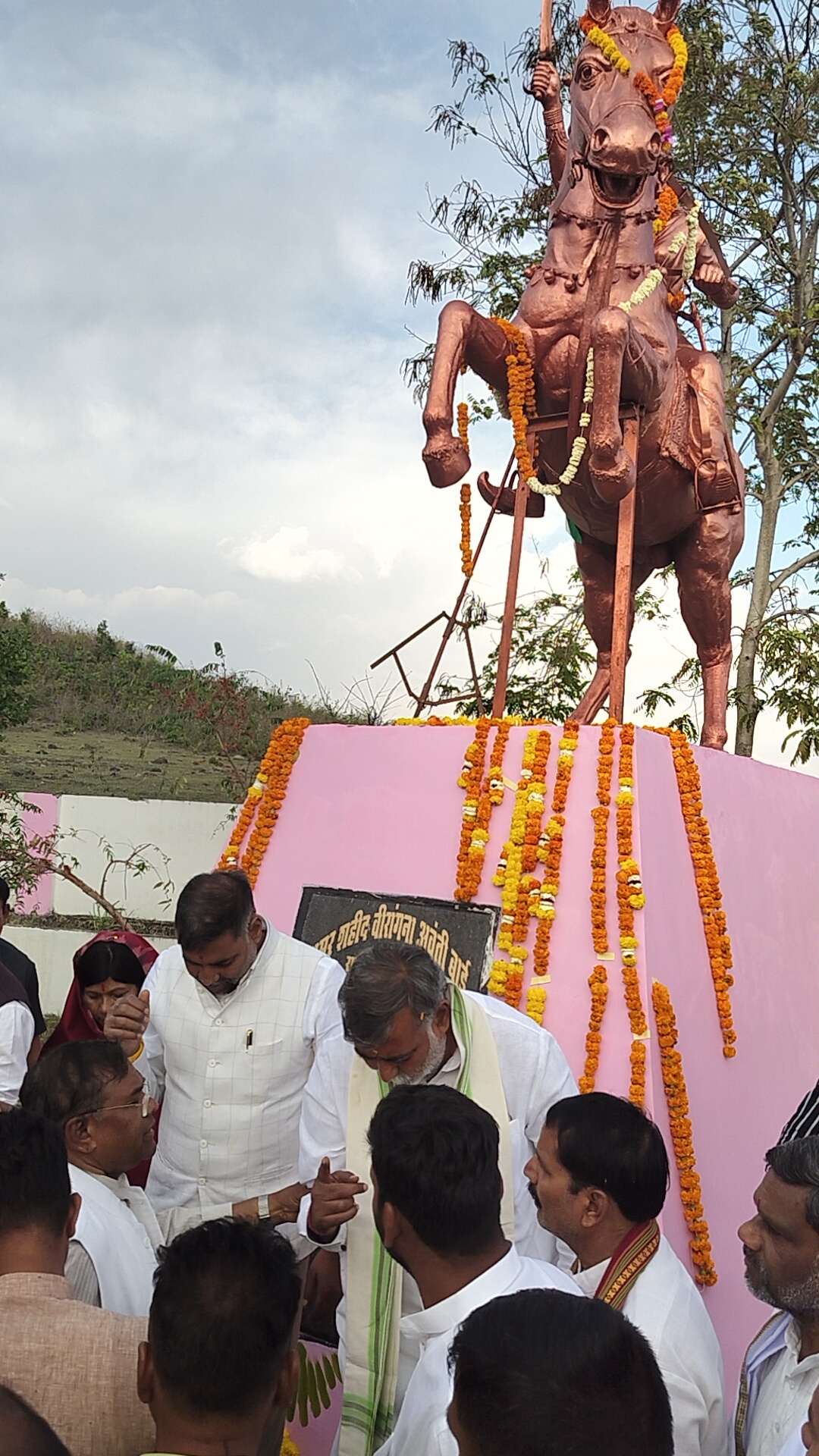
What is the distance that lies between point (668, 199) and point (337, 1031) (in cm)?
397

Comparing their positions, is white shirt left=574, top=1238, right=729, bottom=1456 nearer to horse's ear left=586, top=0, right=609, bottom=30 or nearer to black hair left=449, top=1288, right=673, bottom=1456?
black hair left=449, top=1288, right=673, bottom=1456

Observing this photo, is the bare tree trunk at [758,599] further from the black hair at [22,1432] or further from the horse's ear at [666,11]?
the black hair at [22,1432]

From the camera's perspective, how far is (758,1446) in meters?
2.11

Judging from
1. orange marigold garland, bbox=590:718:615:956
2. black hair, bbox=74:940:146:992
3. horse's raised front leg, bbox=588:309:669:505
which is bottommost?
black hair, bbox=74:940:146:992

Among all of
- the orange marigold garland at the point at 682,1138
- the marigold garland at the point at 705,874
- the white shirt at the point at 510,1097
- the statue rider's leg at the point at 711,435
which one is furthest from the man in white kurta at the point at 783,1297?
the statue rider's leg at the point at 711,435

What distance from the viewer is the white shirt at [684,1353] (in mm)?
2141

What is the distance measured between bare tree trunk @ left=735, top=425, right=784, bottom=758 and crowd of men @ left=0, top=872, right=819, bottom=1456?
948 cm

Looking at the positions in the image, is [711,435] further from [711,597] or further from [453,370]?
[453,370]

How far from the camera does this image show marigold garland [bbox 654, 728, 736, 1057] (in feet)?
15.2

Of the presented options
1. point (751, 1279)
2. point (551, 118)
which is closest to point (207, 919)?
point (751, 1279)

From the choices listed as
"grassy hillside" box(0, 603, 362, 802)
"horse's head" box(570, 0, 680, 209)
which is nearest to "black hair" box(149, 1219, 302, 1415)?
"horse's head" box(570, 0, 680, 209)

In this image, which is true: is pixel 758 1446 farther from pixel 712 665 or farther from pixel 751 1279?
pixel 712 665

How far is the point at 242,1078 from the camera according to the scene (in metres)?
3.26

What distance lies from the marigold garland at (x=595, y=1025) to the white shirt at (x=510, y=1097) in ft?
2.76
